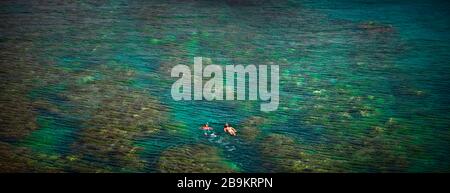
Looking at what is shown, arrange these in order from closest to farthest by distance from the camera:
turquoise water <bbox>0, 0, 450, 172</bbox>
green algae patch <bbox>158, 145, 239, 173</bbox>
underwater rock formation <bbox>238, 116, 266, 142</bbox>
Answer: green algae patch <bbox>158, 145, 239, 173</bbox> < turquoise water <bbox>0, 0, 450, 172</bbox> < underwater rock formation <bbox>238, 116, 266, 142</bbox>

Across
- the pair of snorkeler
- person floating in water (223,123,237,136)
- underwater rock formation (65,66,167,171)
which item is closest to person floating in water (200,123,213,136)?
the pair of snorkeler

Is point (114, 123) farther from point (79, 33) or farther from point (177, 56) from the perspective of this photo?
point (79, 33)

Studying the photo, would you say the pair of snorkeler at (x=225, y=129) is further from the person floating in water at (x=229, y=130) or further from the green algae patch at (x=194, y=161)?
the green algae patch at (x=194, y=161)

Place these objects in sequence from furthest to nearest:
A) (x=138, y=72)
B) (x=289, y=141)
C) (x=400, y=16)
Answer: (x=400, y=16) < (x=138, y=72) < (x=289, y=141)

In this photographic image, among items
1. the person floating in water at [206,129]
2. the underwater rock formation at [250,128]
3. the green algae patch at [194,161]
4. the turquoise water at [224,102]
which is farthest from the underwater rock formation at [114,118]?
the underwater rock formation at [250,128]

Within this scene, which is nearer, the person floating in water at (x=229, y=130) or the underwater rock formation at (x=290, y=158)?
the underwater rock formation at (x=290, y=158)

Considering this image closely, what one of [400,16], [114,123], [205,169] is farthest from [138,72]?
[400,16]

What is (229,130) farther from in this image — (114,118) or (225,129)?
(114,118)

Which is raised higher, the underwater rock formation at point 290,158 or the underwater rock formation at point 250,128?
the underwater rock formation at point 250,128

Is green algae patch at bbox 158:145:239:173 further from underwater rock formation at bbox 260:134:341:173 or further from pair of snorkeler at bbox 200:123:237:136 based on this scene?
underwater rock formation at bbox 260:134:341:173
